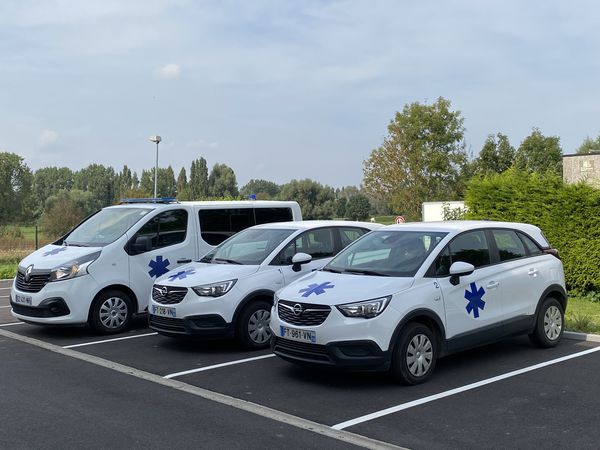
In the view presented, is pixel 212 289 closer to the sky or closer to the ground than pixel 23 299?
closer to the sky

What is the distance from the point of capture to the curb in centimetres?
886

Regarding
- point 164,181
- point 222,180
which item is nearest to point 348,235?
point 222,180

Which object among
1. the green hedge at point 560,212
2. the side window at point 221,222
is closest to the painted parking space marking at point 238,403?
the side window at point 221,222

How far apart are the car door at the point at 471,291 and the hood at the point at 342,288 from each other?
59 cm

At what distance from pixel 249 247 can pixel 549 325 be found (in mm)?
4167

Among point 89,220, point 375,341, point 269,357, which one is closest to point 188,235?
point 89,220

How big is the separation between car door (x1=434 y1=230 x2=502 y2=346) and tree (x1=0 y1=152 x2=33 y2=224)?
67988mm

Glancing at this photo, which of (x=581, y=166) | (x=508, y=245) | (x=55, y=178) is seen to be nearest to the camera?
(x=508, y=245)

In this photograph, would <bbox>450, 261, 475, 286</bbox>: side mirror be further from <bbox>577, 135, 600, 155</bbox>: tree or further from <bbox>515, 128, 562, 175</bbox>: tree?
<bbox>577, 135, 600, 155</bbox>: tree

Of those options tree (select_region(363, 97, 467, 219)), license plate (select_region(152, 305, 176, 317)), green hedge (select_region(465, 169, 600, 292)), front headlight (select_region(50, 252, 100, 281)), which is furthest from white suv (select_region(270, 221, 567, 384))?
tree (select_region(363, 97, 467, 219))

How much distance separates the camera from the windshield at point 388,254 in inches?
282

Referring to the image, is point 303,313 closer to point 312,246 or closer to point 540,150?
point 312,246

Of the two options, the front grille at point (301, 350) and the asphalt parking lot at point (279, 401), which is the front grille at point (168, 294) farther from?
the front grille at point (301, 350)

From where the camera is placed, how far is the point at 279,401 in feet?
20.5
